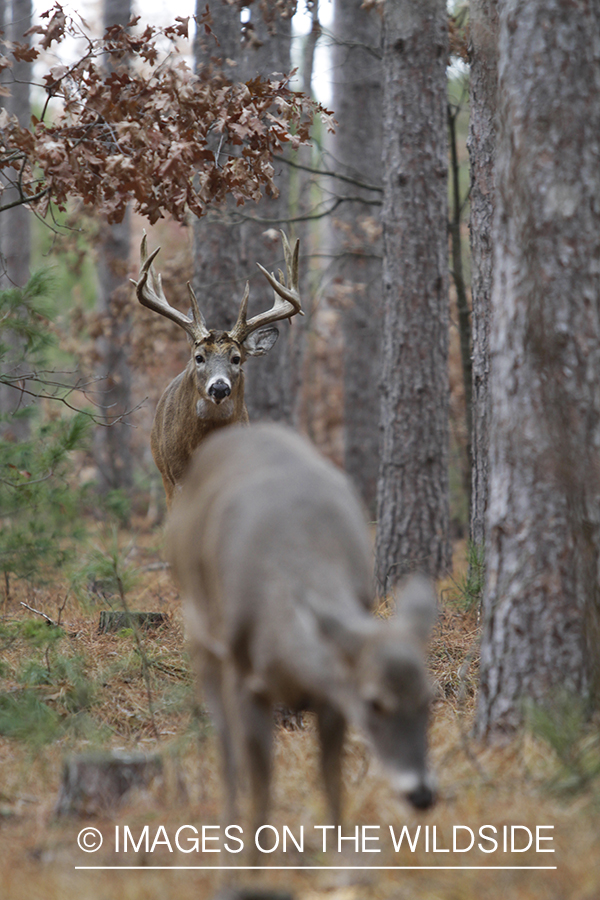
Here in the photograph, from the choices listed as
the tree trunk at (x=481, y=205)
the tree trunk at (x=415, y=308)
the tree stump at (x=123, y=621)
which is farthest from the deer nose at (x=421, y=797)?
the tree trunk at (x=415, y=308)

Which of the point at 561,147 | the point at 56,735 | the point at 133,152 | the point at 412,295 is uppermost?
the point at 412,295

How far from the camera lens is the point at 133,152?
6.02m

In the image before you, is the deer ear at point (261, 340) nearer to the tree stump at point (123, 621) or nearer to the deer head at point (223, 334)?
the deer head at point (223, 334)

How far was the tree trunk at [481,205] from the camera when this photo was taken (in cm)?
671

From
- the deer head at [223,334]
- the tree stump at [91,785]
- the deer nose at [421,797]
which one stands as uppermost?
the deer head at [223,334]

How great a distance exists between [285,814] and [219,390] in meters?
4.44

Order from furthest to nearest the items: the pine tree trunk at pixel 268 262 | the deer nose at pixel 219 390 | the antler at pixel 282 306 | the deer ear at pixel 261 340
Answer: the pine tree trunk at pixel 268 262 → the deer ear at pixel 261 340 → the antler at pixel 282 306 → the deer nose at pixel 219 390

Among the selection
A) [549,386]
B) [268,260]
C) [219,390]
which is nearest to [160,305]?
[219,390]

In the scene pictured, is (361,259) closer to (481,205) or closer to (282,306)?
(282,306)

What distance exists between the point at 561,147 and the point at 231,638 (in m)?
2.75

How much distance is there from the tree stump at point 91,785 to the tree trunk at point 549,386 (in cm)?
170

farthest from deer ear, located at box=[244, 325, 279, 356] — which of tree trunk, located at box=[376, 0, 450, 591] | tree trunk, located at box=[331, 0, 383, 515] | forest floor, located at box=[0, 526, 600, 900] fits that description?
tree trunk, located at box=[331, 0, 383, 515]

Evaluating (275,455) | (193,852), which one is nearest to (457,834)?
(193,852)

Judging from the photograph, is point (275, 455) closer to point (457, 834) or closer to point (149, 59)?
point (457, 834)
